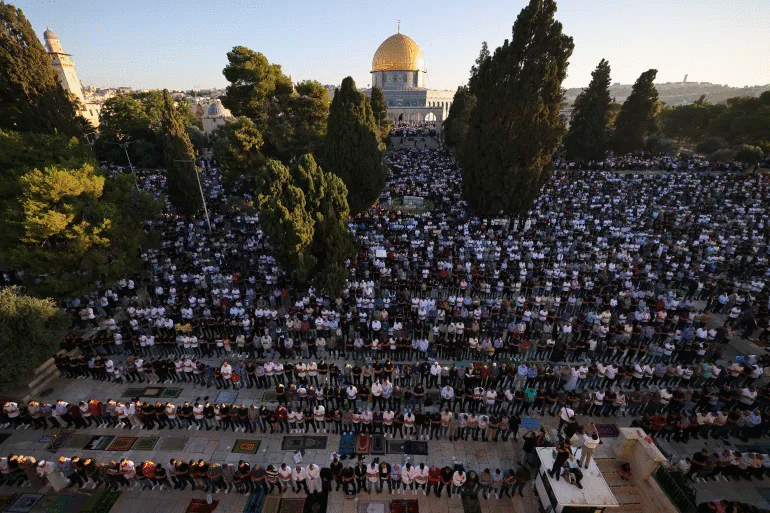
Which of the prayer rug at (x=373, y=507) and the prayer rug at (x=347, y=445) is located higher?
the prayer rug at (x=347, y=445)

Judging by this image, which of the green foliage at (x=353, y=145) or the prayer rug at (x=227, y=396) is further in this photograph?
the green foliage at (x=353, y=145)

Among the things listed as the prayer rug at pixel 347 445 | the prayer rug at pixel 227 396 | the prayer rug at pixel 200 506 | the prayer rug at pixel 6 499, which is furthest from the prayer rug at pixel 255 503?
the prayer rug at pixel 6 499

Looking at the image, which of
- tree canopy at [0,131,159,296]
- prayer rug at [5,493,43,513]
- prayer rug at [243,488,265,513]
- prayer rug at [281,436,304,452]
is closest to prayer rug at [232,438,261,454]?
prayer rug at [281,436,304,452]

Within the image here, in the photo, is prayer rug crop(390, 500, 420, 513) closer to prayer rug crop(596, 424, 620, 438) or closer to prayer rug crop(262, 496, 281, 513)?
prayer rug crop(262, 496, 281, 513)

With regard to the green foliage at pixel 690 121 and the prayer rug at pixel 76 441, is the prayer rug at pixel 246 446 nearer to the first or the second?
the prayer rug at pixel 76 441

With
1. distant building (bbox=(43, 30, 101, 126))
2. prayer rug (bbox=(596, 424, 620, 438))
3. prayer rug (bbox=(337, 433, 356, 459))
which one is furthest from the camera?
distant building (bbox=(43, 30, 101, 126))

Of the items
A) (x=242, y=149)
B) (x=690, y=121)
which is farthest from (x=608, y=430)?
(x=690, y=121)

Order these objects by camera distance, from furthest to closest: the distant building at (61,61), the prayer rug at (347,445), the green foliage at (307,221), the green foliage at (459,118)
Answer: the distant building at (61,61) → the green foliage at (459,118) → the green foliage at (307,221) → the prayer rug at (347,445)
